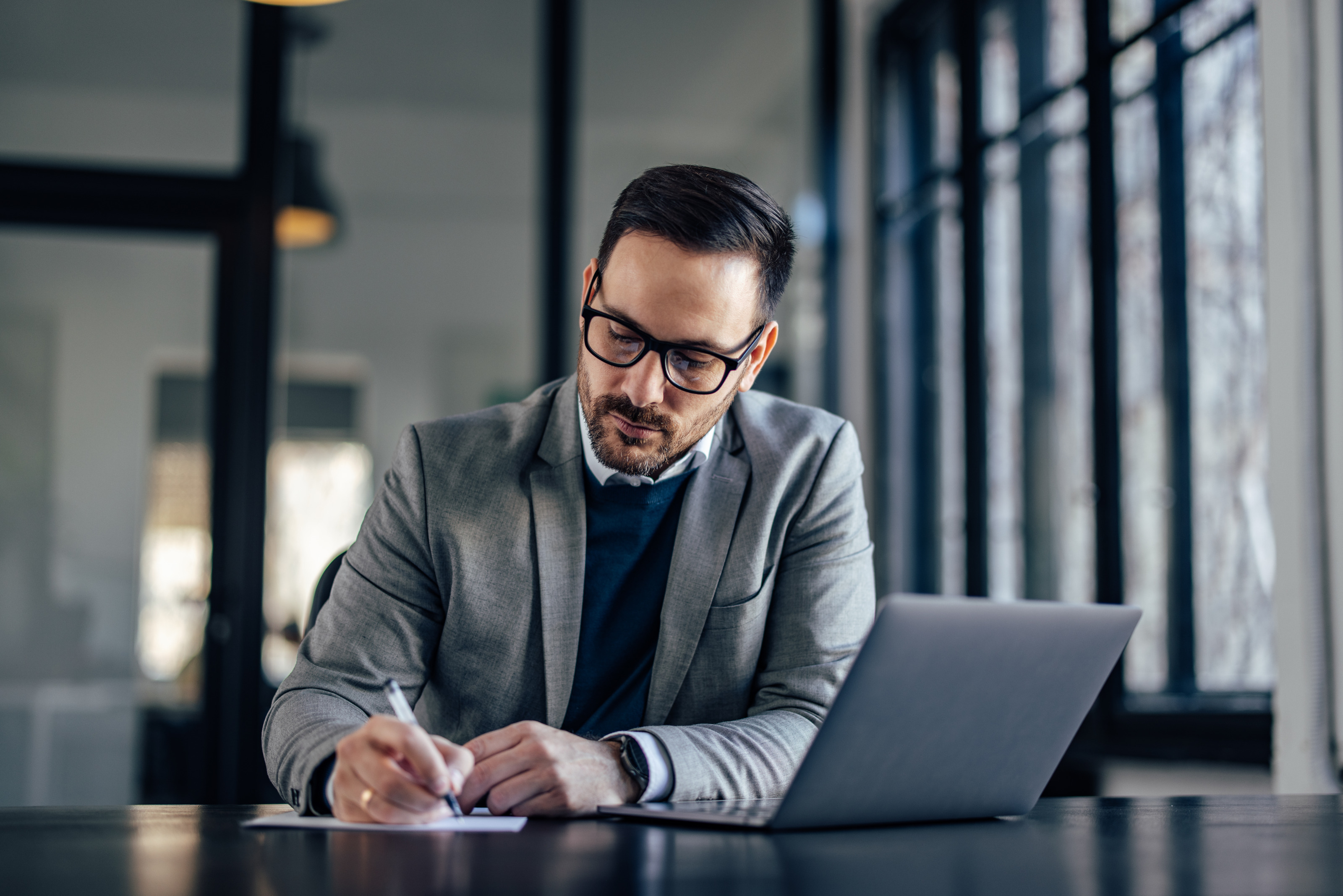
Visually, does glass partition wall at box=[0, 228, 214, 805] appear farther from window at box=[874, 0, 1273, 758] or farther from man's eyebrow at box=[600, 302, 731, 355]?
man's eyebrow at box=[600, 302, 731, 355]

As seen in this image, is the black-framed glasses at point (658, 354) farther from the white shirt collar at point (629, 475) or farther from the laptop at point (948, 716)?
the laptop at point (948, 716)

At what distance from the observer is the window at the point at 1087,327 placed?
2.76 metres

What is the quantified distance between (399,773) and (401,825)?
44 mm

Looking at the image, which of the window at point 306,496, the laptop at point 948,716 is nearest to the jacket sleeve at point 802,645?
the laptop at point 948,716

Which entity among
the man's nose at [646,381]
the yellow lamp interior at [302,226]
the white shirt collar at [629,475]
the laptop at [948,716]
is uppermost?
the yellow lamp interior at [302,226]

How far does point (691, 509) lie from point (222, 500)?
2.99m

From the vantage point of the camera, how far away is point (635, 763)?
3.98 ft

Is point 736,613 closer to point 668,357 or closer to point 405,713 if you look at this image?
point 668,357

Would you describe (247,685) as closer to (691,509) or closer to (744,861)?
(691,509)

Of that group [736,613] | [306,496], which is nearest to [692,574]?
[736,613]

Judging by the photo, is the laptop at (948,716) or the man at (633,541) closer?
the laptop at (948,716)

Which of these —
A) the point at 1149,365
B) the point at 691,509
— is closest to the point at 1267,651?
the point at 1149,365

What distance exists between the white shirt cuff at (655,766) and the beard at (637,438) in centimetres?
44

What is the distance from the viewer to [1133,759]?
3.02 metres
